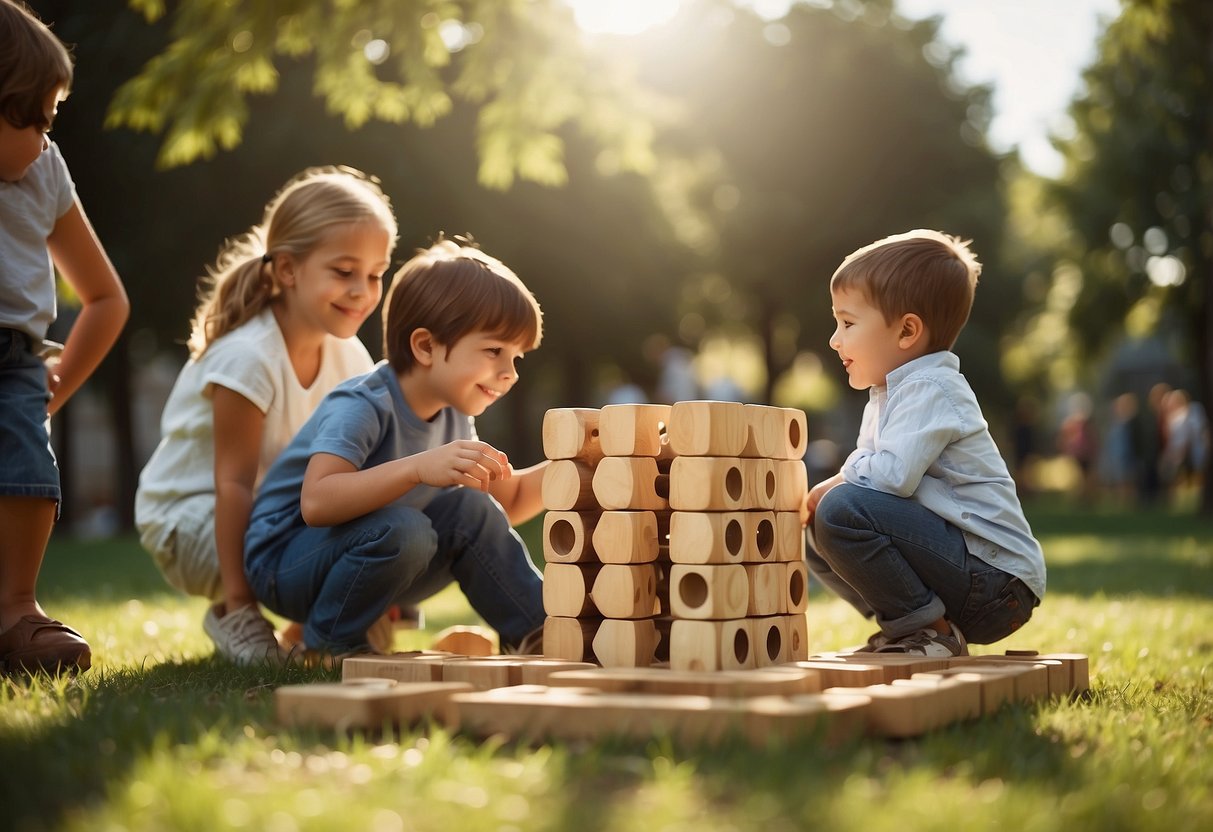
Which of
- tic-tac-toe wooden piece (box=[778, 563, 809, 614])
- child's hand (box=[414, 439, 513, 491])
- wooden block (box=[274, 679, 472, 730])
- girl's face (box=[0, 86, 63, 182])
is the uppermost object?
girl's face (box=[0, 86, 63, 182])

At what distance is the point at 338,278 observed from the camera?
163 inches

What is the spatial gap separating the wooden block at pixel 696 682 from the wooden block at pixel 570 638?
370mm

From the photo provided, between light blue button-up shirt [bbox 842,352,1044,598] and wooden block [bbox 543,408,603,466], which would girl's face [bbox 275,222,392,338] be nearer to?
wooden block [bbox 543,408,603,466]

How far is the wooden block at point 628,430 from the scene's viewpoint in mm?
3020

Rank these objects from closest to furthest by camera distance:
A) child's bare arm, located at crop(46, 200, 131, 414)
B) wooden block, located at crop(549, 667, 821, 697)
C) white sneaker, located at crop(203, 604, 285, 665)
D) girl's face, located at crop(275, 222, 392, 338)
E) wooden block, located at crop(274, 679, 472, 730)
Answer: wooden block, located at crop(274, 679, 472, 730), wooden block, located at crop(549, 667, 821, 697), white sneaker, located at crop(203, 604, 285, 665), child's bare arm, located at crop(46, 200, 131, 414), girl's face, located at crop(275, 222, 392, 338)

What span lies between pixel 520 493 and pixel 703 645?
122cm

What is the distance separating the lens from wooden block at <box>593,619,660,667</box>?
2.98 metres

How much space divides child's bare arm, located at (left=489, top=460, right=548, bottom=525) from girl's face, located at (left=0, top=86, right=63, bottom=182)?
1.60 meters

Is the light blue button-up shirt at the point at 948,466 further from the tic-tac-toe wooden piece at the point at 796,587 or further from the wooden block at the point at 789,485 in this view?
the tic-tac-toe wooden piece at the point at 796,587

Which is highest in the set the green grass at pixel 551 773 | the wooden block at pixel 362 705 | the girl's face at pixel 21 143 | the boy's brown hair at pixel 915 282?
the girl's face at pixel 21 143

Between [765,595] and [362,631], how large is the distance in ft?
3.96

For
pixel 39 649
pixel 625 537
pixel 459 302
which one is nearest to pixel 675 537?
pixel 625 537

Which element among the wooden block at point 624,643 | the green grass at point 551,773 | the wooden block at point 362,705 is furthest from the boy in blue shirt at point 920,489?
the wooden block at point 362,705

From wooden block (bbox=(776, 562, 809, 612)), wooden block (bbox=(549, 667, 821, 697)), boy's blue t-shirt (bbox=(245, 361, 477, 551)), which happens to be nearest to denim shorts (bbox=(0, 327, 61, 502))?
boy's blue t-shirt (bbox=(245, 361, 477, 551))
